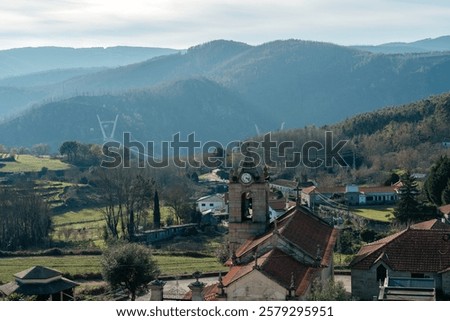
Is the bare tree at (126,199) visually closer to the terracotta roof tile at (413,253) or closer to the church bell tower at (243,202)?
the church bell tower at (243,202)

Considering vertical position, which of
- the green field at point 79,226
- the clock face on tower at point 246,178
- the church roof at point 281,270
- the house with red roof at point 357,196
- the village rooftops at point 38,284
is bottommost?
the green field at point 79,226

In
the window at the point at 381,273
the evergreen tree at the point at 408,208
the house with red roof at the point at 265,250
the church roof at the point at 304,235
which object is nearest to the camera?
the house with red roof at the point at 265,250

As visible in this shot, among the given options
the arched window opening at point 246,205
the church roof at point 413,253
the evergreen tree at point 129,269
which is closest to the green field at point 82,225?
the evergreen tree at point 129,269

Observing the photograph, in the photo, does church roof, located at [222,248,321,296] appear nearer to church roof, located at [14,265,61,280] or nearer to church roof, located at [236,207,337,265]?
church roof, located at [236,207,337,265]

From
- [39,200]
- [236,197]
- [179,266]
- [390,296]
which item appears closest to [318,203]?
[39,200]

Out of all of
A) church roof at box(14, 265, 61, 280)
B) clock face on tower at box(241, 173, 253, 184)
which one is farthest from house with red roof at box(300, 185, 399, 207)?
church roof at box(14, 265, 61, 280)

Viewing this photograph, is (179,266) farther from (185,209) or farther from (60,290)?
(185,209)
